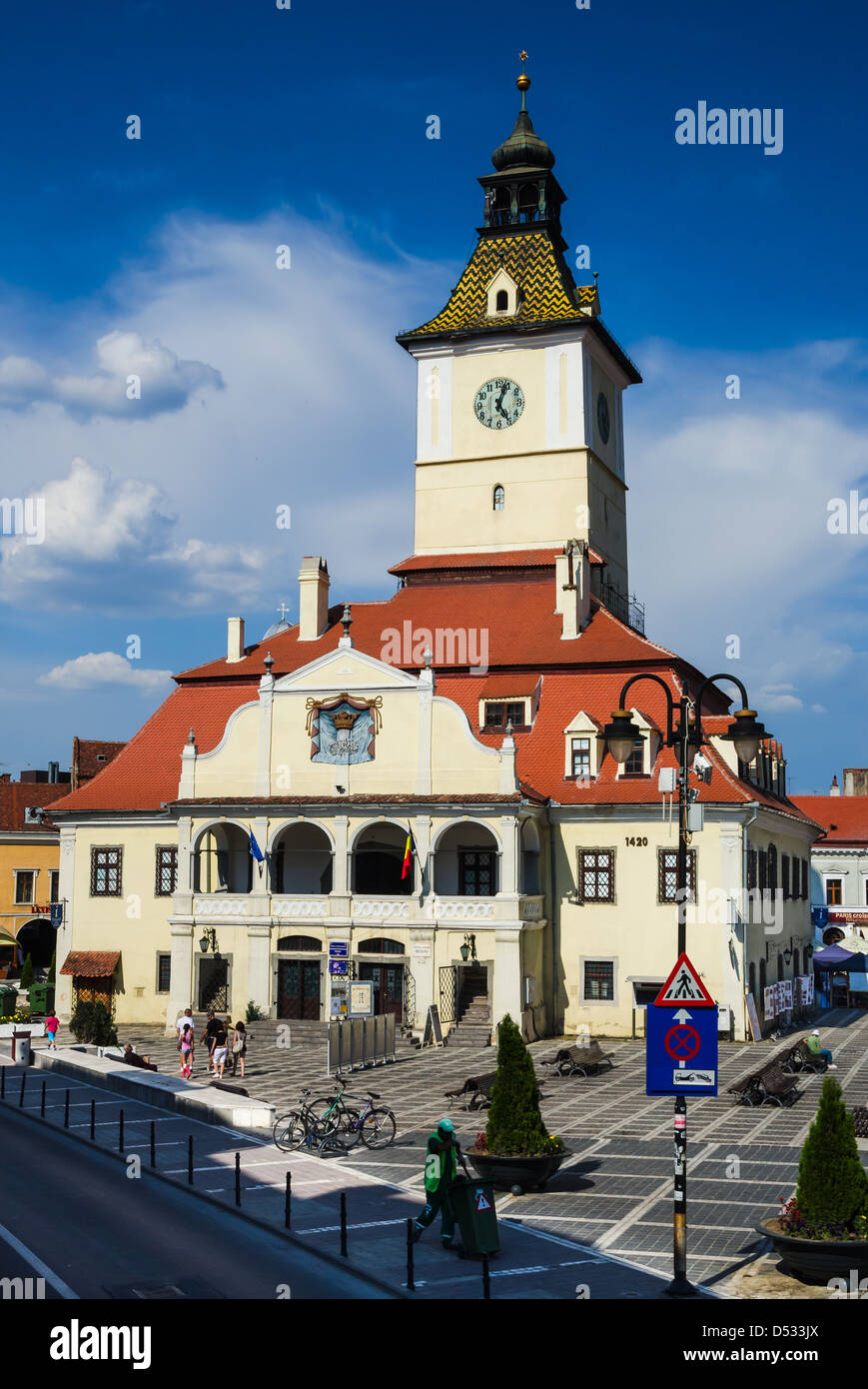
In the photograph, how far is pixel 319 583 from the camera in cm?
5484

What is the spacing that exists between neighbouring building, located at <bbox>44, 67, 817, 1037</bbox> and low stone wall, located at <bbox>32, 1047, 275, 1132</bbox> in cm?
824

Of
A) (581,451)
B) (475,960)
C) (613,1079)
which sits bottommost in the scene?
(613,1079)

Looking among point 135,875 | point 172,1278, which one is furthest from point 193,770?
point 172,1278

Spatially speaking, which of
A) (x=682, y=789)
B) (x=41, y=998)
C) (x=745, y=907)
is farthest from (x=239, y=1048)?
(x=41, y=998)

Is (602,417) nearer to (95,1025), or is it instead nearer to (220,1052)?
(95,1025)

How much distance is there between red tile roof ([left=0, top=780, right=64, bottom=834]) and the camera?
78.0 m

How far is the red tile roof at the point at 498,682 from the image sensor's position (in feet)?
154

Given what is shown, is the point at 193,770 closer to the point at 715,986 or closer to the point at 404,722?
the point at 404,722

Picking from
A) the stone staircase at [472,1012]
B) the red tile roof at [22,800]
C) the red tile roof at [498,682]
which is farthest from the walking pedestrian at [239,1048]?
the red tile roof at [22,800]

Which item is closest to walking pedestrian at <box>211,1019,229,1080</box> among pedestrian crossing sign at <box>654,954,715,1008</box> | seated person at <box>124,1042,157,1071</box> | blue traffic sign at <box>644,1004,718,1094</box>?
seated person at <box>124,1042,157,1071</box>

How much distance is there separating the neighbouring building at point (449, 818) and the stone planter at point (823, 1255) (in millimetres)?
22659

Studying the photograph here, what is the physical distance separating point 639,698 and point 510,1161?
27.4 m

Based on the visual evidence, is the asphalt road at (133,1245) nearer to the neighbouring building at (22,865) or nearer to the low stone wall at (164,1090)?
the low stone wall at (164,1090)
